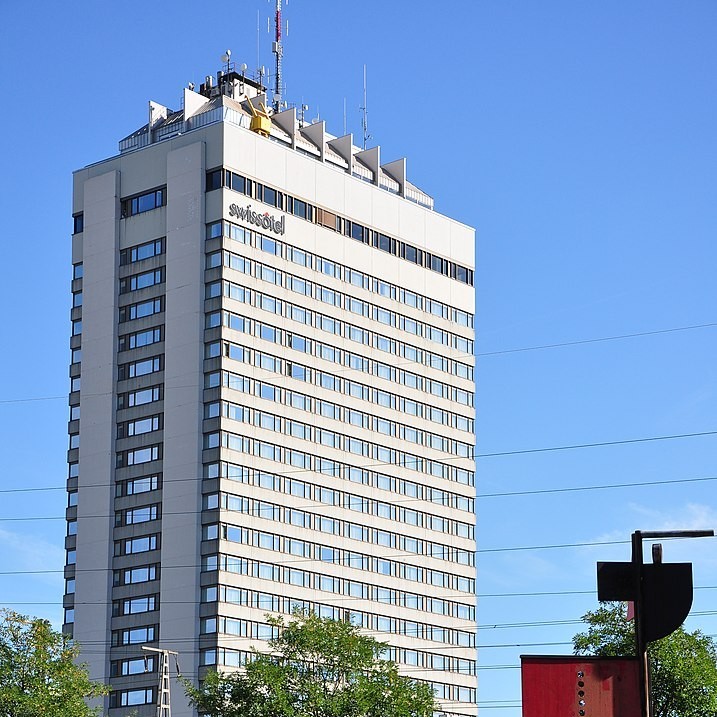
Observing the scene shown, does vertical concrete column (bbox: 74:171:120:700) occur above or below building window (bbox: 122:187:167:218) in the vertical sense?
below

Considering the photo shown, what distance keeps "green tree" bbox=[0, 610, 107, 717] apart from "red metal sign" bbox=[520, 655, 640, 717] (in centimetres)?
8069

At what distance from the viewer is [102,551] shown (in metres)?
159

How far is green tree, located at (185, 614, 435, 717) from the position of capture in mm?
103375

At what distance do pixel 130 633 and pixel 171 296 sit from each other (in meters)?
34.2

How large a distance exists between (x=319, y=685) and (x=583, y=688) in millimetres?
87310

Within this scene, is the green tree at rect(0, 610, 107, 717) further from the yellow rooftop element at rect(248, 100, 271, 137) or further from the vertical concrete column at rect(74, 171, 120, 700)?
the yellow rooftop element at rect(248, 100, 271, 137)

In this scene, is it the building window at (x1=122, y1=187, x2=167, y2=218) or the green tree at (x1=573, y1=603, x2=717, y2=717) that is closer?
the green tree at (x1=573, y1=603, x2=717, y2=717)

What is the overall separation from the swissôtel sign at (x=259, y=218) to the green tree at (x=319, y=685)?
6081cm

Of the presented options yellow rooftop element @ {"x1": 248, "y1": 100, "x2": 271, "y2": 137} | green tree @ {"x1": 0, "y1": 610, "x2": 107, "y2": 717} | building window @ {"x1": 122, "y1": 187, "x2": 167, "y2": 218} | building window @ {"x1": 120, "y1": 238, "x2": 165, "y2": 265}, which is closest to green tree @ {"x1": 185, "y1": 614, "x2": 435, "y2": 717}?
green tree @ {"x1": 0, "y1": 610, "x2": 107, "y2": 717}

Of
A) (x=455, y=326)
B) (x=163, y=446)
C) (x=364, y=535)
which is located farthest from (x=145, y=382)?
(x=455, y=326)

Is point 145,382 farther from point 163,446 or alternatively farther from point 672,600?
point 672,600

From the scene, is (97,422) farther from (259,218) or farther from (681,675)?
(681,675)

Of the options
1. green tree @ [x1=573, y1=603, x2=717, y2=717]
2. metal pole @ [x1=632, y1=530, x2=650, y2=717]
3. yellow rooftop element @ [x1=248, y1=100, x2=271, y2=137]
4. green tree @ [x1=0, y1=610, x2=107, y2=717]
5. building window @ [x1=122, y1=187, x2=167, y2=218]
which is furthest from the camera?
yellow rooftop element @ [x1=248, y1=100, x2=271, y2=137]

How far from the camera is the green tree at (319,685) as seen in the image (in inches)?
4070
